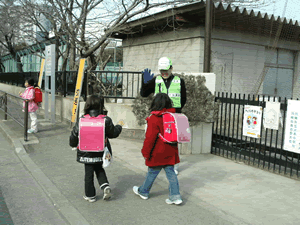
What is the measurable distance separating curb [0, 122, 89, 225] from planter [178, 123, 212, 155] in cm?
309

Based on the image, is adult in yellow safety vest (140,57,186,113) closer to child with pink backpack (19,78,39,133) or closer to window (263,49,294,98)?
child with pink backpack (19,78,39,133)

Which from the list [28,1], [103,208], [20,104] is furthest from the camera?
[28,1]

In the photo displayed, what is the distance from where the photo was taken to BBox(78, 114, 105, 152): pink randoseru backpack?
407 centimetres

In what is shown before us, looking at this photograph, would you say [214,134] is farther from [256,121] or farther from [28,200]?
[28,200]

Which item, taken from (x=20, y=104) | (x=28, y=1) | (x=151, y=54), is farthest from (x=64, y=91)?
(x=28, y=1)

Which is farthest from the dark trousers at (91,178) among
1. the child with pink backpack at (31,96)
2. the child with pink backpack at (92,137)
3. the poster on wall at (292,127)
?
the child with pink backpack at (31,96)

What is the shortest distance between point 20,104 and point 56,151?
9.95 ft

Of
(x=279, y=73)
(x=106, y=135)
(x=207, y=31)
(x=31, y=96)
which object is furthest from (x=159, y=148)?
(x=279, y=73)

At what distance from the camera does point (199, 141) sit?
7254 millimetres

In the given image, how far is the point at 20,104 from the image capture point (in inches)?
379

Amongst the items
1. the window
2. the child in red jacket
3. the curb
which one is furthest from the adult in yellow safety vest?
the window

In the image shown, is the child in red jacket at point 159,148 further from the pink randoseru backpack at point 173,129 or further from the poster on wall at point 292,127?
the poster on wall at point 292,127

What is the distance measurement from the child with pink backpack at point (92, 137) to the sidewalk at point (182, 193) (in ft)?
1.13

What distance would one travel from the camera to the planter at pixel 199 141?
7177 millimetres
